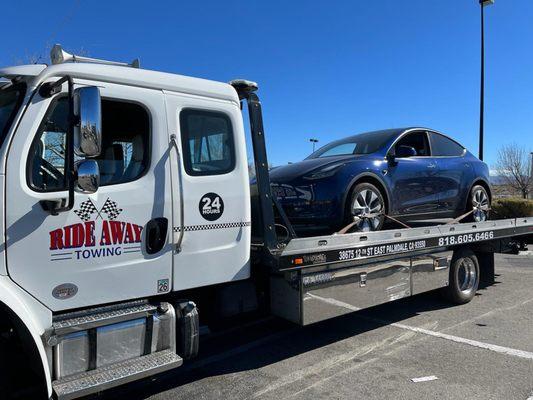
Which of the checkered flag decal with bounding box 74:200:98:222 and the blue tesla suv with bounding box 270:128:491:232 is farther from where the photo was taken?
the blue tesla suv with bounding box 270:128:491:232

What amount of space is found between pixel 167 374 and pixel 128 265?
1.55 meters

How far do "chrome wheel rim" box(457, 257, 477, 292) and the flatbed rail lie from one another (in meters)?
0.37

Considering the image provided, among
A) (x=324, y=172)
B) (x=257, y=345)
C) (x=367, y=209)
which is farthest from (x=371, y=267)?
(x=257, y=345)

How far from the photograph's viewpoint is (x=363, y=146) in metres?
6.38

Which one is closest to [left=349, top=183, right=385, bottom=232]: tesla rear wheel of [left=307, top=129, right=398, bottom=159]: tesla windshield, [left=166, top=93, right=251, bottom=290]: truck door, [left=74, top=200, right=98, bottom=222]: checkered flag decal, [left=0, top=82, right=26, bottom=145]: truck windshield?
[left=307, top=129, right=398, bottom=159]: tesla windshield

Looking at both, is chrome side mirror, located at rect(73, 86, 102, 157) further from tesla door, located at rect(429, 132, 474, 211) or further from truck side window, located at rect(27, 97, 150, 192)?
tesla door, located at rect(429, 132, 474, 211)

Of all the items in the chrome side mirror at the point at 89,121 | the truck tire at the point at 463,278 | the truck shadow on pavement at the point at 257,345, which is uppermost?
the chrome side mirror at the point at 89,121

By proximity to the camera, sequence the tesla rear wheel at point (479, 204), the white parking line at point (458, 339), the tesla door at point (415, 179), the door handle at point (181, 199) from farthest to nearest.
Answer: the tesla rear wheel at point (479, 204)
the tesla door at point (415, 179)
the white parking line at point (458, 339)
the door handle at point (181, 199)

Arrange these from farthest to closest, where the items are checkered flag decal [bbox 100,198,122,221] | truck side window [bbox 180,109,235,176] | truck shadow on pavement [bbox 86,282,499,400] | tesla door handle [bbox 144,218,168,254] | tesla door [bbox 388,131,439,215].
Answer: tesla door [bbox 388,131,439,215] < truck shadow on pavement [bbox 86,282,499,400] < truck side window [bbox 180,109,235,176] < tesla door handle [bbox 144,218,168,254] < checkered flag decal [bbox 100,198,122,221]

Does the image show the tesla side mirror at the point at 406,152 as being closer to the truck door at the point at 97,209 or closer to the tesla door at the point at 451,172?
the tesla door at the point at 451,172

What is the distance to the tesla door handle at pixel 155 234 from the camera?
3.56m

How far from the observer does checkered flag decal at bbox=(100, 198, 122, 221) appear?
333cm

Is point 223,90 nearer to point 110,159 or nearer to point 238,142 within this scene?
point 238,142

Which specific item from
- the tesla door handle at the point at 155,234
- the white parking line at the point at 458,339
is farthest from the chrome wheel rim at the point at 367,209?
the tesla door handle at the point at 155,234
